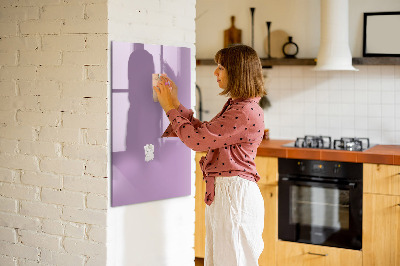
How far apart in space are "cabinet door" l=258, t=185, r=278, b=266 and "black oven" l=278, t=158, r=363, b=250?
0.04 meters

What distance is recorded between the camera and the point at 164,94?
9.34 feet

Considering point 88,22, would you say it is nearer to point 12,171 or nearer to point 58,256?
point 12,171

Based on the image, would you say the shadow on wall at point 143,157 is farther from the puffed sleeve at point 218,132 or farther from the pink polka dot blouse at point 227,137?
the puffed sleeve at point 218,132

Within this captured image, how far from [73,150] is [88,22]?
24.6 inches

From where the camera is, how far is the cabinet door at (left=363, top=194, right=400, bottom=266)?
12.4 feet

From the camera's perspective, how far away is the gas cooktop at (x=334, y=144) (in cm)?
410

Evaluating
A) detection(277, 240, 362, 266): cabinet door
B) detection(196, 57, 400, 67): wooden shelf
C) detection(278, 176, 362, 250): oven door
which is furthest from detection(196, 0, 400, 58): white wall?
detection(277, 240, 362, 266): cabinet door

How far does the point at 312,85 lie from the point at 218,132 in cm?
224

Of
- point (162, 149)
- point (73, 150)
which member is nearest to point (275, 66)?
point (162, 149)

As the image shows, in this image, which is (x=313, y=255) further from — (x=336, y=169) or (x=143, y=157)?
(x=143, y=157)

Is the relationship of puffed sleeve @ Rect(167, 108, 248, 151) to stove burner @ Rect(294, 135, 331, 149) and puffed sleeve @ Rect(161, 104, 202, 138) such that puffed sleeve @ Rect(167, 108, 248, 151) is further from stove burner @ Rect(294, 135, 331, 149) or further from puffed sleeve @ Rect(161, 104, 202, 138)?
stove burner @ Rect(294, 135, 331, 149)

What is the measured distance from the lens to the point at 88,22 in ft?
9.05

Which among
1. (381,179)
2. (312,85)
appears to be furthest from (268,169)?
(312,85)

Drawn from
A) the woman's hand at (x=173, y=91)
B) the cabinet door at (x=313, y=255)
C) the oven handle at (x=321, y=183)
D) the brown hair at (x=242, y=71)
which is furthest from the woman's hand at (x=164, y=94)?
the cabinet door at (x=313, y=255)
